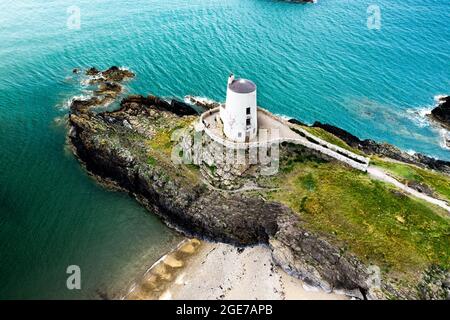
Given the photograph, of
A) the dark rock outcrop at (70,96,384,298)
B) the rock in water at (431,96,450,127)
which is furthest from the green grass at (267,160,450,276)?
the rock in water at (431,96,450,127)

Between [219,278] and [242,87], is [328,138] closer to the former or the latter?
[242,87]

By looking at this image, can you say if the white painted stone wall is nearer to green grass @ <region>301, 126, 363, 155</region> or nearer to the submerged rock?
green grass @ <region>301, 126, 363, 155</region>

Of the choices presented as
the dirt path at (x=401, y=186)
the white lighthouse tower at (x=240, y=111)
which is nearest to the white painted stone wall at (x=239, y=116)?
the white lighthouse tower at (x=240, y=111)

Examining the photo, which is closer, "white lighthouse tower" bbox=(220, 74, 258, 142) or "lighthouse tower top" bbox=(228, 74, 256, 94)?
"lighthouse tower top" bbox=(228, 74, 256, 94)

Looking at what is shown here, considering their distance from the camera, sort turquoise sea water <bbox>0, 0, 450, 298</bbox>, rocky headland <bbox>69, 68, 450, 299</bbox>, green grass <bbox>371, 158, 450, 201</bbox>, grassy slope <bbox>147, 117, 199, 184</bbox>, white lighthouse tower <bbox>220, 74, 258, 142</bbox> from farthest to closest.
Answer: grassy slope <bbox>147, 117, 199, 184</bbox>
green grass <bbox>371, 158, 450, 201</bbox>
turquoise sea water <bbox>0, 0, 450, 298</bbox>
white lighthouse tower <bbox>220, 74, 258, 142</bbox>
rocky headland <bbox>69, 68, 450, 299</bbox>

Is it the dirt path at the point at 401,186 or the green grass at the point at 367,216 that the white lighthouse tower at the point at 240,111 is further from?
the dirt path at the point at 401,186

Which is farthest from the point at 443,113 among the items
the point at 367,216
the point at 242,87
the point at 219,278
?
the point at 219,278
